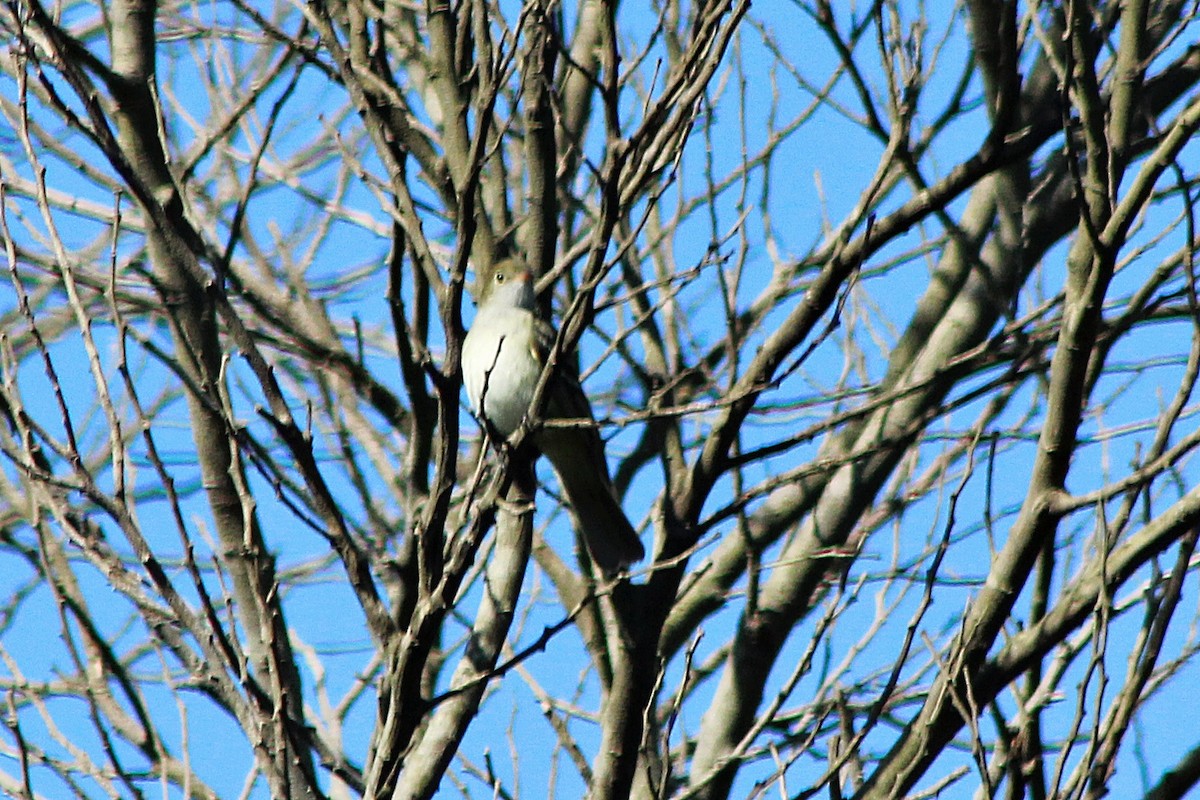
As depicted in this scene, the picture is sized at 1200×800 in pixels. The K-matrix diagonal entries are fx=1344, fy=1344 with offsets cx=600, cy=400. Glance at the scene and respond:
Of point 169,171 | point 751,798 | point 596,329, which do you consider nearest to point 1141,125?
point 596,329

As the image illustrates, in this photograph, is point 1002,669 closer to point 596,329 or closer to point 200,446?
point 200,446

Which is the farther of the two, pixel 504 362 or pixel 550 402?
pixel 504 362

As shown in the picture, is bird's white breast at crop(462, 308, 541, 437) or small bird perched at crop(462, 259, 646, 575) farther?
bird's white breast at crop(462, 308, 541, 437)

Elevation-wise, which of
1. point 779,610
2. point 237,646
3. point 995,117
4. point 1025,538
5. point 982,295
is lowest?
point 1025,538

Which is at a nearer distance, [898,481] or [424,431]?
[424,431]

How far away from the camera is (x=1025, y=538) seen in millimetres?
2848

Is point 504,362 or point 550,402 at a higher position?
point 504,362

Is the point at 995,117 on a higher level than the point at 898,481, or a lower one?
lower

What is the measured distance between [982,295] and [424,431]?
89.3 inches

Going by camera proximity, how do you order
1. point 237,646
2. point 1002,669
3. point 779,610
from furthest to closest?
point 779,610 → point 1002,669 → point 237,646

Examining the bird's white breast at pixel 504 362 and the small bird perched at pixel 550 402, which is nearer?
the small bird perched at pixel 550 402

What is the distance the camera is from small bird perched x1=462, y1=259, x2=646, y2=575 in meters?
4.30

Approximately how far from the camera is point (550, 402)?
4.00 metres

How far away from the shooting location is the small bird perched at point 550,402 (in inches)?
169
